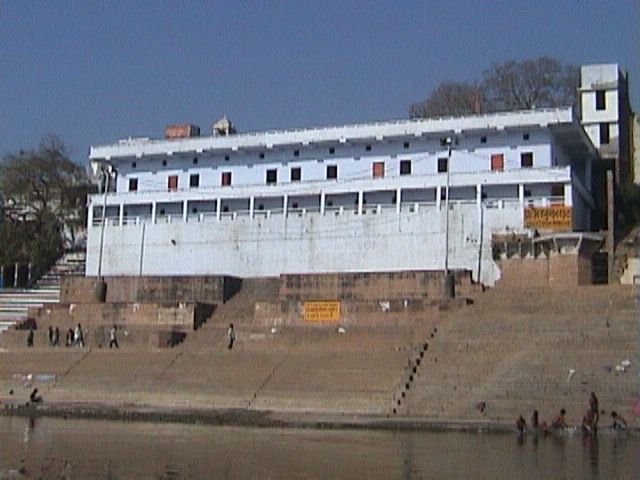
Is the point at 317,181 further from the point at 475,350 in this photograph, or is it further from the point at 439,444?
the point at 439,444

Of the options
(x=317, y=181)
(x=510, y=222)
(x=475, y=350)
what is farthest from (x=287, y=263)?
(x=475, y=350)

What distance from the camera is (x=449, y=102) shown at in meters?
49.8

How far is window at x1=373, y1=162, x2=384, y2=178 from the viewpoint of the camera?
4066 cm

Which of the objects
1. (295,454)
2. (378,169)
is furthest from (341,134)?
(295,454)

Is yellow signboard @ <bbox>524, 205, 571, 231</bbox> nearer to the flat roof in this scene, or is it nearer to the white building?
the white building

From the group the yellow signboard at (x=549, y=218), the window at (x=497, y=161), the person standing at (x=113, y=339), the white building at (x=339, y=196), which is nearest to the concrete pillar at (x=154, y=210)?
the white building at (x=339, y=196)

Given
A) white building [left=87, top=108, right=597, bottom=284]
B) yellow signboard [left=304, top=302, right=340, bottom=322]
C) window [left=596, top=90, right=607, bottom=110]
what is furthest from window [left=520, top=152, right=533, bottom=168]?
yellow signboard [left=304, top=302, right=340, bottom=322]

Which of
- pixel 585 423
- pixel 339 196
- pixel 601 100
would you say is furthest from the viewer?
pixel 601 100

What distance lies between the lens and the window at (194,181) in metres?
44.5

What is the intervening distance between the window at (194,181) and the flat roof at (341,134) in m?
1.10

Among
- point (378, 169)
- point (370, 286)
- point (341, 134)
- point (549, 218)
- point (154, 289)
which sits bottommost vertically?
point (154, 289)

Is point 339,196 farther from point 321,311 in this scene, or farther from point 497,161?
point 321,311

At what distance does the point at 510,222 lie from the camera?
3678cm

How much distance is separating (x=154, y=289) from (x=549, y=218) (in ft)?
50.4
